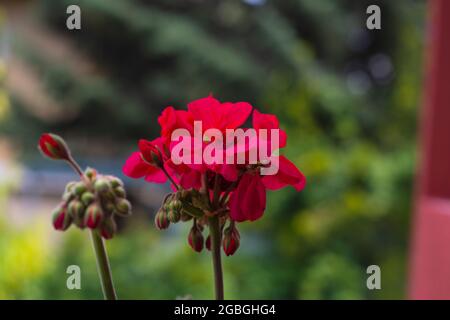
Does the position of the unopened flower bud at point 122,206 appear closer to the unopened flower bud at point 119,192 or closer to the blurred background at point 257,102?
the unopened flower bud at point 119,192

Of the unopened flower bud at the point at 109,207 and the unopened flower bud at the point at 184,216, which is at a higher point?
the unopened flower bud at the point at 109,207

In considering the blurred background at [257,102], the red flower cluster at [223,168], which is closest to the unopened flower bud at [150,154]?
the red flower cluster at [223,168]

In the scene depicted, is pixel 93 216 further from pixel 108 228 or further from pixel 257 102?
pixel 257 102

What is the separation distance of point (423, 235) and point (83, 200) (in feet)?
3.44

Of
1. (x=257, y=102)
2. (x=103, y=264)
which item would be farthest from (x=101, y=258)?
(x=257, y=102)

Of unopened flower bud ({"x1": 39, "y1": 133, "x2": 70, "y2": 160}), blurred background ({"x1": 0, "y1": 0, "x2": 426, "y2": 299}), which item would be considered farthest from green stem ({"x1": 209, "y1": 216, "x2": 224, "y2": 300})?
blurred background ({"x1": 0, "y1": 0, "x2": 426, "y2": 299})

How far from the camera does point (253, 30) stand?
125 inches

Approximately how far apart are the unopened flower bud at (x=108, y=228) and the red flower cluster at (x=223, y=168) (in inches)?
2.0

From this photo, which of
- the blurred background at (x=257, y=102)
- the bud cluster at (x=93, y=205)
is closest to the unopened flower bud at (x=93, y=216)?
the bud cluster at (x=93, y=205)

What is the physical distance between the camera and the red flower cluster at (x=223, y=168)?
432 mm

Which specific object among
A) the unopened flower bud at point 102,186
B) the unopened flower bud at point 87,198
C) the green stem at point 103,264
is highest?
the unopened flower bud at point 102,186

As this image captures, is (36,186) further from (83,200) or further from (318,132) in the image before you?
(83,200)

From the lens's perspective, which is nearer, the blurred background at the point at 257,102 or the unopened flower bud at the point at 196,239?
the unopened flower bud at the point at 196,239
